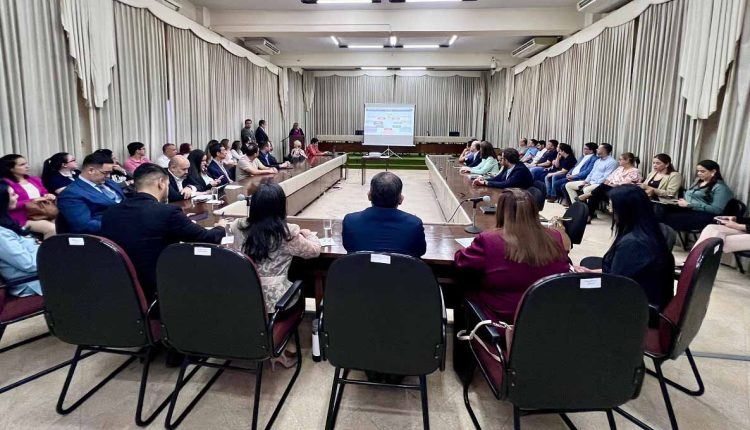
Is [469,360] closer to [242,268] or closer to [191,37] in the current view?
[242,268]

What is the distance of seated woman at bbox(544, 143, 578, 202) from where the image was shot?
24.0 ft

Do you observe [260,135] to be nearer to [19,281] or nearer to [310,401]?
[19,281]

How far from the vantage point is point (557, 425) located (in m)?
1.81

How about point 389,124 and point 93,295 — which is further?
point 389,124

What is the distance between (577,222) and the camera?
3.17 metres

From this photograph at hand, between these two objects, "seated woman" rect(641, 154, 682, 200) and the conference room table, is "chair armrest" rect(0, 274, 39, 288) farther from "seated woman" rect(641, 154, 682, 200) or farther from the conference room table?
"seated woman" rect(641, 154, 682, 200)

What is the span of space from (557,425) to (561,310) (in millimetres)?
829

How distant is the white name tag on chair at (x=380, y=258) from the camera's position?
4.67 feet

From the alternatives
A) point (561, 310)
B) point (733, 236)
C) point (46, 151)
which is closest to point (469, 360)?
point (561, 310)

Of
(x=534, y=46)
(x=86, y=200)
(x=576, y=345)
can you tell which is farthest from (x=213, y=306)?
(x=534, y=46)

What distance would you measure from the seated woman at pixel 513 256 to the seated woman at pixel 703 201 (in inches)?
121

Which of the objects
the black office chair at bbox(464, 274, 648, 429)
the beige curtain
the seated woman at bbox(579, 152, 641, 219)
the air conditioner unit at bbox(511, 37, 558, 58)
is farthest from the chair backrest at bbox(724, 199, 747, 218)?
the beige curtain

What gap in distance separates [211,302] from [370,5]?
271 inches

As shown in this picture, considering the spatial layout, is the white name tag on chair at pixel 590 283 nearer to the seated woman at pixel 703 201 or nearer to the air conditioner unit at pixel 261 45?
the seated woman at pixel 703 201
